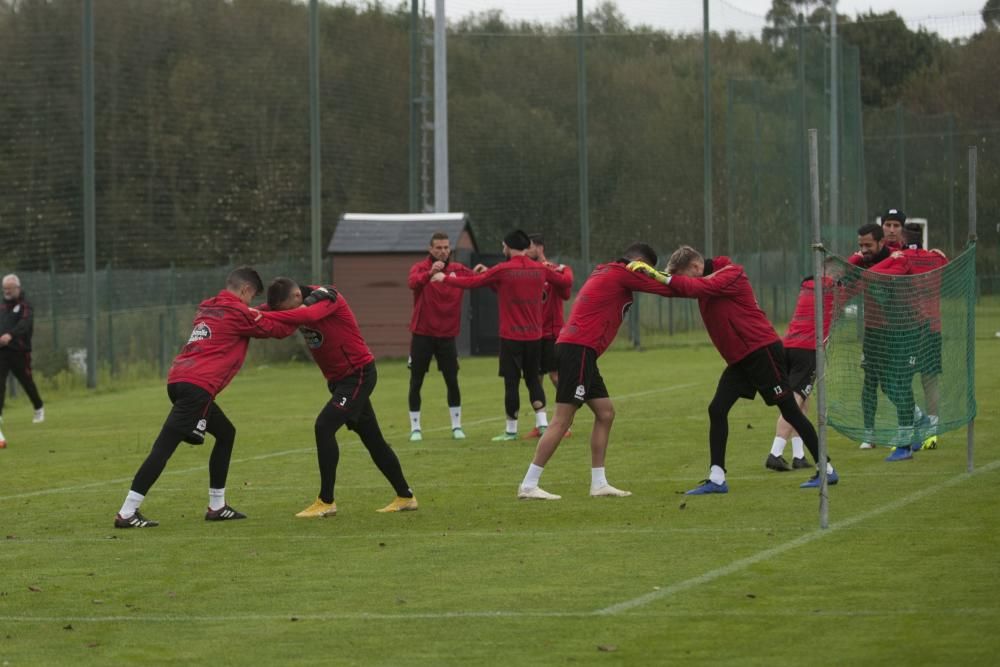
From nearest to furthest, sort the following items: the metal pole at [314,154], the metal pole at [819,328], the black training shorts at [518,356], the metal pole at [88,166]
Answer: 1. the metal pole at [819,328]
2. the black training shorts at [518,356]
3. the metal pole at [88,166]
4. the metal pole at [314,154]

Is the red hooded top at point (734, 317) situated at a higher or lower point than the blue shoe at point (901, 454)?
higher

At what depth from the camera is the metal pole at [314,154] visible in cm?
3669

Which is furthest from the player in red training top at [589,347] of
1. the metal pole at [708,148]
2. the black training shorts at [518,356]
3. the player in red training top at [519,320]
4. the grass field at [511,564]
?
the metal pole at [708,148]

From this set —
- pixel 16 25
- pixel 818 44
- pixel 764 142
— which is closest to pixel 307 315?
pixel 16 25

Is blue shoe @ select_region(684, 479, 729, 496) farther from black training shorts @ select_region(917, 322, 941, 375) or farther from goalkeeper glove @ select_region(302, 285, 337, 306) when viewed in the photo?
goalkeeper glove @ select_region(302, 285, 337, 306)

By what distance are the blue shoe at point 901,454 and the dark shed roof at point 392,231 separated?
2084 cm

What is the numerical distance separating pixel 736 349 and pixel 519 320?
18.4 ft

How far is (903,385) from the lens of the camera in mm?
14328

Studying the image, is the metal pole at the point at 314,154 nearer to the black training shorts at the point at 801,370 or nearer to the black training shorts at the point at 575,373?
the black training shorts at the point at 801,370

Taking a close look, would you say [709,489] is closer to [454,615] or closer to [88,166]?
[454,615]

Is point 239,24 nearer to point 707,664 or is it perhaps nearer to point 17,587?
point 17,587

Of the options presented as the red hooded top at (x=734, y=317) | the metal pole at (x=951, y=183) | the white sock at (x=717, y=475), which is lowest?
the white sock at (x=717, y=475)

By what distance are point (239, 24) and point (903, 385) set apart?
2578 cm

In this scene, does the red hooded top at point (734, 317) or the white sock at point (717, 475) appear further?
the white sock at point (717, 475)
